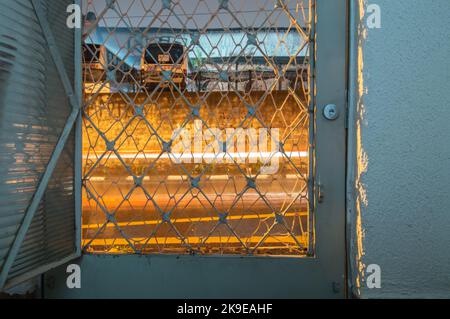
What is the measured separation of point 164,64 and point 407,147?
3.75ft

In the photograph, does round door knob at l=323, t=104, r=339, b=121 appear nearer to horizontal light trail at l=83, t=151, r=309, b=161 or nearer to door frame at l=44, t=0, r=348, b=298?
door frame at l=44, t=0, r=348, b=298

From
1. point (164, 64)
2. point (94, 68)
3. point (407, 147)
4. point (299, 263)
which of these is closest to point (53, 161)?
point (94, 68)

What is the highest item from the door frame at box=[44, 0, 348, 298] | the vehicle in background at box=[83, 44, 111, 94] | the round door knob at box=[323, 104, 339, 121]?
the vehicle in background at box=[83, 44, 111, 94]

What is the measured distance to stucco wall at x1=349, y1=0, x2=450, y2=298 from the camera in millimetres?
1351

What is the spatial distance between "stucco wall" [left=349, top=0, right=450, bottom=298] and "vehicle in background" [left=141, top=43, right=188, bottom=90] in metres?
0.84

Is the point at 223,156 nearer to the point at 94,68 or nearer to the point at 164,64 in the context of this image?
the point at 164,64

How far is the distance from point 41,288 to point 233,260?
0.88m

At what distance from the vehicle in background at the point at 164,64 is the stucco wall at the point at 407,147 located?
0.84 metres

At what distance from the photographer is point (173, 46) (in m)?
1.78

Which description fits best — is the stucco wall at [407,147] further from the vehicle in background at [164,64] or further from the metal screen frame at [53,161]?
the metal screen frame at [53,161]

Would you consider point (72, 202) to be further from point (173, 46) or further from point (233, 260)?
point (173, 46)

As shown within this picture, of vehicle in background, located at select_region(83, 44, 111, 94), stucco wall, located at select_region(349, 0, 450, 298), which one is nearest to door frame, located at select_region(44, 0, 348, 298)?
stucco wall, located at select_region(349, 0, 450, 298)

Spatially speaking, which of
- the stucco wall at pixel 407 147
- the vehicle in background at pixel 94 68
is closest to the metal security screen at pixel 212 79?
the vehicle in background at pixel 94 68
